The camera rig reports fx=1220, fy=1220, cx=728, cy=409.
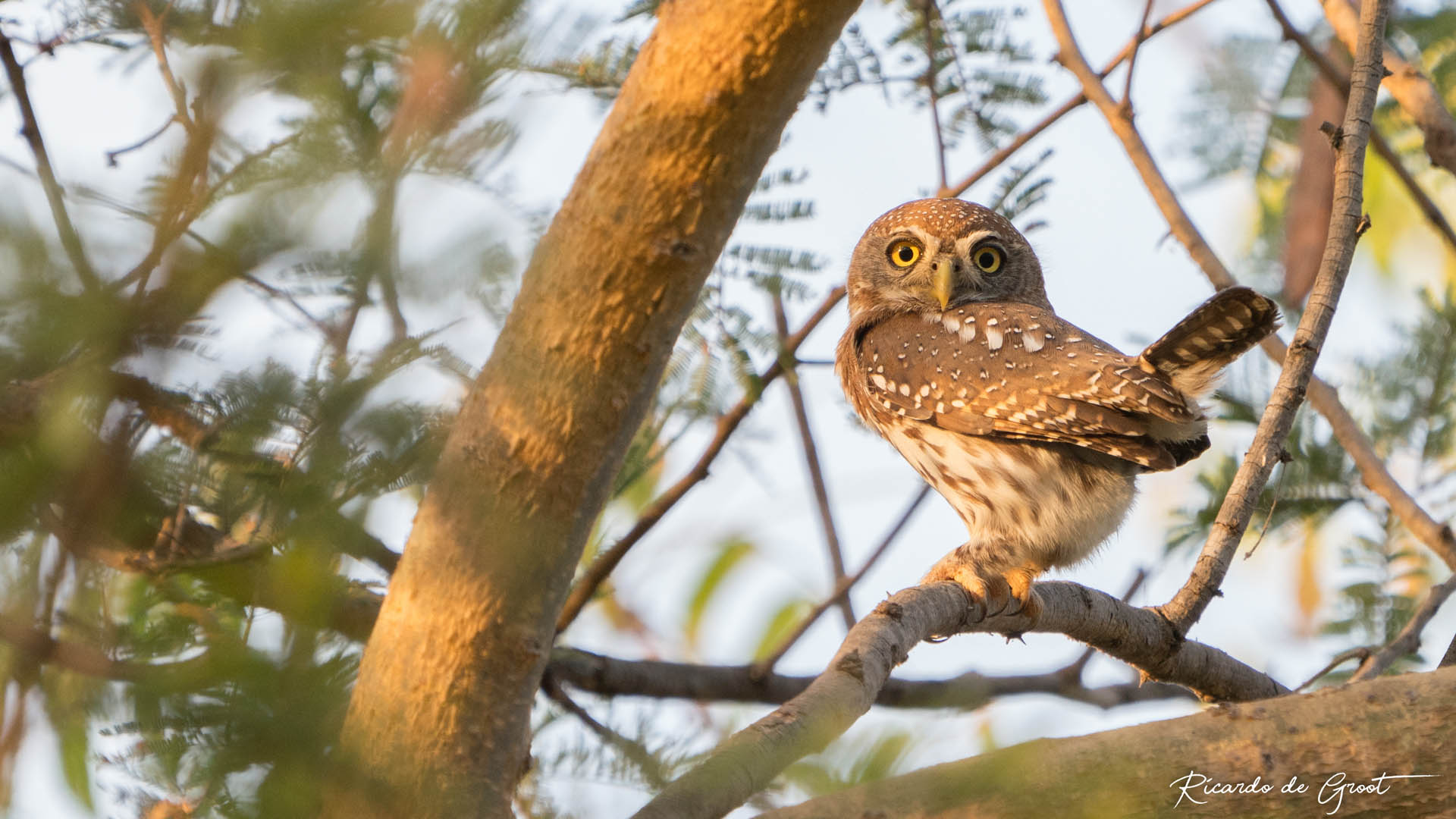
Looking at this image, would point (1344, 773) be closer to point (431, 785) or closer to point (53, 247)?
point (431, 785)

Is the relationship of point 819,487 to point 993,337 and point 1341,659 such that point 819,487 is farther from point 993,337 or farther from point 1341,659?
point 1341,659

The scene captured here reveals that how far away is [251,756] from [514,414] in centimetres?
86

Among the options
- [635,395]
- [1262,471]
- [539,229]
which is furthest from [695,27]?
[1262,471]

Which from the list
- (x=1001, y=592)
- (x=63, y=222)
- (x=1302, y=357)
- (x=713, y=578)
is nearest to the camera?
(x=63, y=222)

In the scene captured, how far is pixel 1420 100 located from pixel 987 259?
1636 mm

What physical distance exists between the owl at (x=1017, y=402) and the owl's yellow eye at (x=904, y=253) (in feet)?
0.29

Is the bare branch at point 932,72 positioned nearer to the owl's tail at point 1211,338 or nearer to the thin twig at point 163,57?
the owl's tail at point 1211,338

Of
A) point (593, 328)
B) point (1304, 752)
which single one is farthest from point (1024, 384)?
point (593, 328)

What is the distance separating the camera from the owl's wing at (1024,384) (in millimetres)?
3576

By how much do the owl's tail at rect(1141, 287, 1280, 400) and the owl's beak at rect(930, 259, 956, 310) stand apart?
1.20 meters

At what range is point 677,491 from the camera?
388 centimetres

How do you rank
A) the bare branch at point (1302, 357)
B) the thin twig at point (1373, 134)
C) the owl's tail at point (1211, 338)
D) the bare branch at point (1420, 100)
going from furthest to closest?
the thin twig at point (1373, 134), the bare branch at point (1420, 100), the owl's tail at point (1211, 338), the bare branch at point (1302, 357)

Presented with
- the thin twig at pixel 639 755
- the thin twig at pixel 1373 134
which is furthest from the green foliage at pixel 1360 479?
the thin twig at pixel 639 755

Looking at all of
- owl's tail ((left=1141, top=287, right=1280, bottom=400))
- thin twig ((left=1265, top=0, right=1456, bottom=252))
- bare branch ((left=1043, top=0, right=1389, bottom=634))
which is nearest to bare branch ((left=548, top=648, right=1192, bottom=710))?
bare branch ((left=1043, top=0, right=1389, bottom=634))
